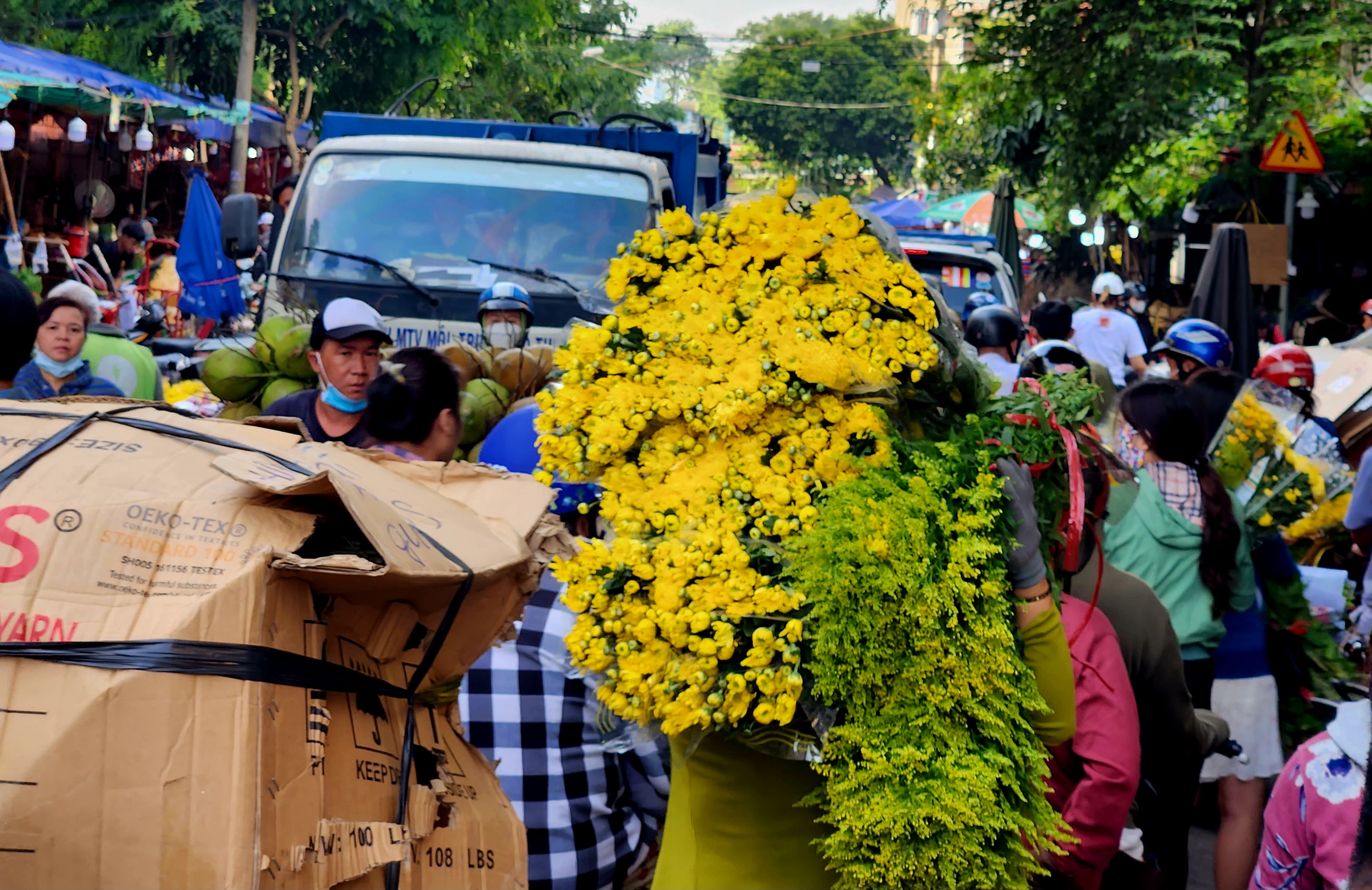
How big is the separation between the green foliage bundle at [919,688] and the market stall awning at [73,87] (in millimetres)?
11603

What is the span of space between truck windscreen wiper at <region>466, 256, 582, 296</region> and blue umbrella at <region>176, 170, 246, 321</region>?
5.87m

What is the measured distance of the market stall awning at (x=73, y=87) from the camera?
1212 centimetres

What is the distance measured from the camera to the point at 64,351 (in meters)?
4.60

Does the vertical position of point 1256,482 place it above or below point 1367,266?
below

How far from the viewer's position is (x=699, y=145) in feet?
35.7

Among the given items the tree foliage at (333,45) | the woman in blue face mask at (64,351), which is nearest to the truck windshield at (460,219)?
the woman in blue face mask at (64,351)

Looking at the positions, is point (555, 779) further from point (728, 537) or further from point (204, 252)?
point (204, 252)

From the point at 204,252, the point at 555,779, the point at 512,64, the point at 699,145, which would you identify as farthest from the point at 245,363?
the point at 512,64

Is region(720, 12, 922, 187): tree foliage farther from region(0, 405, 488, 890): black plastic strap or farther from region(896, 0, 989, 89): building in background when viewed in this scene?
region(0, 405, 488, 890): black plastic strap

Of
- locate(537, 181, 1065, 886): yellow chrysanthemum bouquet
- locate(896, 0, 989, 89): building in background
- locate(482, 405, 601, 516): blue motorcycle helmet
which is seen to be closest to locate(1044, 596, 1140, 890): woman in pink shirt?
locate(537, 181, 1065, 886): yellow chrysanthemum bouquet

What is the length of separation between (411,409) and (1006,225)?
14.9 meters

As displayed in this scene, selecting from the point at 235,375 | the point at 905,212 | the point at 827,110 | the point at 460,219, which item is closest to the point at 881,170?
the point at 827,110

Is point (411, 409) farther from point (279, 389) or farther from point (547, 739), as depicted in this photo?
point (279, 389)

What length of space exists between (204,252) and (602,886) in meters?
10.9
